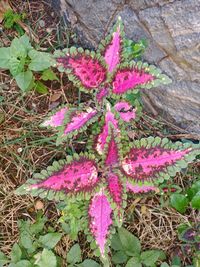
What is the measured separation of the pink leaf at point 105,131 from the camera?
1574 millimetres

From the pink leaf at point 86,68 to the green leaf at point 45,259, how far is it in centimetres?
64

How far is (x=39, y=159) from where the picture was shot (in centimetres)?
185

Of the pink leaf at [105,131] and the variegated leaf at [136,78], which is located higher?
the variegated leaf at [136,78]

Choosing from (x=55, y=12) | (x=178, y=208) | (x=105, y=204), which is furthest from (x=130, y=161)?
(x=55, y=12)

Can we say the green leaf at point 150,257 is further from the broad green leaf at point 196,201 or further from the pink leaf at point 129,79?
the pink leaf at point 129,79

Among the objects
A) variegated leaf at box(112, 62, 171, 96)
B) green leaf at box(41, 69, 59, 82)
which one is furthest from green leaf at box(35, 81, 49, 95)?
variegated leaf at box(112, 62, 171, 96)

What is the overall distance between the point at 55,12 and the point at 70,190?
2.59ft

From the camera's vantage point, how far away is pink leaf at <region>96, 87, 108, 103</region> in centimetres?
164

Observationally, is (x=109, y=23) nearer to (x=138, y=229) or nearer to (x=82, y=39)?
(x=82, y=39)

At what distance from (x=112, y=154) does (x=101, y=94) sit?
9.0 inches

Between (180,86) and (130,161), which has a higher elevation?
(180,86)

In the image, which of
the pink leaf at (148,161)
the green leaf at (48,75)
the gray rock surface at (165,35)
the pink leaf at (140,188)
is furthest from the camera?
the green leaf at (48,75)

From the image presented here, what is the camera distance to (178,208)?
1744 mm

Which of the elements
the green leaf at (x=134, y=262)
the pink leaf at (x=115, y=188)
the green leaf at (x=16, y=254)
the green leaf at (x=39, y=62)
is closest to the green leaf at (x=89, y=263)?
the green leaf at (x=134, y=262)
